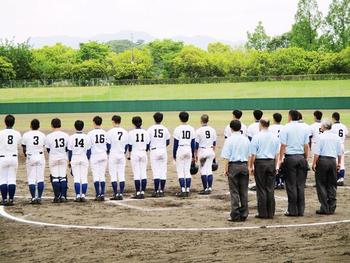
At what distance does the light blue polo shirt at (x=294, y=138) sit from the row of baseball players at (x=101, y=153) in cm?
151

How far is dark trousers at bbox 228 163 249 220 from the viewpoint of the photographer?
12.8 meters

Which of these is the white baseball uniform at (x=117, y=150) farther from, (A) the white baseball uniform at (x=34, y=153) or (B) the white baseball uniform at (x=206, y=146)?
(B) the white baseball uniform at (x=206, y=146)

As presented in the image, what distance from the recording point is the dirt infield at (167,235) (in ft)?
33.0

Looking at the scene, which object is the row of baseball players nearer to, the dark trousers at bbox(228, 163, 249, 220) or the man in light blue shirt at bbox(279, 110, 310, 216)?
the man in light blue shirt at bbox(279, 110, 310, 216)

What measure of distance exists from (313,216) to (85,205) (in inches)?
201

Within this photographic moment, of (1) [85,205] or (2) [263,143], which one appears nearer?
(2) [263,143]

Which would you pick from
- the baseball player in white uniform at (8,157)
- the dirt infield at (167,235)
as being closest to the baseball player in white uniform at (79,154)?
the dirt infield at (167,235)

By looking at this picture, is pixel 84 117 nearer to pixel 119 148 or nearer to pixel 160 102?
pixel 160 102

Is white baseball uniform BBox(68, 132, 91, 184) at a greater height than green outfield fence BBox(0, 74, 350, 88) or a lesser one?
lesser

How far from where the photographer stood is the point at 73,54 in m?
107

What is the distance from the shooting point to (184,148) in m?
16.0

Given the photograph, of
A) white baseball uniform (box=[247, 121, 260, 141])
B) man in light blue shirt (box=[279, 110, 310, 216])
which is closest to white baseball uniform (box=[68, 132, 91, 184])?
white baseball uniform (box=[247, 121, 260, 141])

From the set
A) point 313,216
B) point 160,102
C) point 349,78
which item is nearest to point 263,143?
point 313,216

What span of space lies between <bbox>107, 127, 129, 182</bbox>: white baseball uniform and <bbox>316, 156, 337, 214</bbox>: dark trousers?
4.66 m
